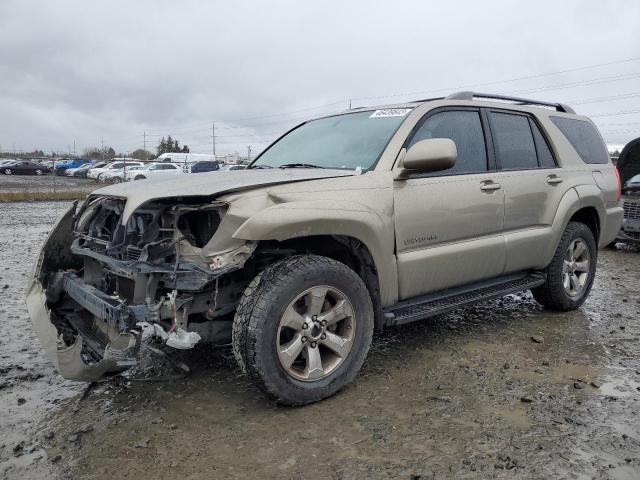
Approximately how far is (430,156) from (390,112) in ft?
2.68

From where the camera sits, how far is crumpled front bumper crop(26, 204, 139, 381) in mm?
2934

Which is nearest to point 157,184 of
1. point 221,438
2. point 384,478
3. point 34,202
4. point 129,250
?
point 129,250

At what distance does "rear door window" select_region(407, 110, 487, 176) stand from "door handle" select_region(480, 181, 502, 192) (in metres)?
0.12

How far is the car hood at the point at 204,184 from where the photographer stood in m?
2.86

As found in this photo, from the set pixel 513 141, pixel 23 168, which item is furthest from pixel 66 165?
pixel 513 141

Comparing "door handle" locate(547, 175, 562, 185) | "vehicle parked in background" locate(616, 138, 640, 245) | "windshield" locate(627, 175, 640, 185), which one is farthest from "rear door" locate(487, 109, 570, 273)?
"windshield" locate(627, 175, 640, 185)

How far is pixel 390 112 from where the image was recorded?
13.1 feet

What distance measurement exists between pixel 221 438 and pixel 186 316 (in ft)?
2.21

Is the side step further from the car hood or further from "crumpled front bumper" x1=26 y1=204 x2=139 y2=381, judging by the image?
"crumpled front bumper" x1=26 y1=204 x2=139 y2=381

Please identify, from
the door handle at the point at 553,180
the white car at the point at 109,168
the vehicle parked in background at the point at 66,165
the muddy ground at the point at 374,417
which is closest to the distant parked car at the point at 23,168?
the vehicle parked in background at the point at 66,165

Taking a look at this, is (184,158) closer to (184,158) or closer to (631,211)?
(184,158)

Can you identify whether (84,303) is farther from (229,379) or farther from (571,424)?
(571,424)

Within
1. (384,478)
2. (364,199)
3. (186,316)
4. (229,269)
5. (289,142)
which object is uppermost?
(289,142)

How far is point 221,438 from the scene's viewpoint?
2.79m
